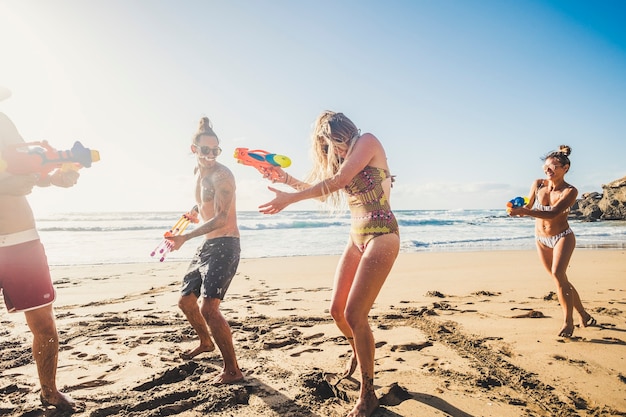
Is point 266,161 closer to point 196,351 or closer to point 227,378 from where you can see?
point 227,378

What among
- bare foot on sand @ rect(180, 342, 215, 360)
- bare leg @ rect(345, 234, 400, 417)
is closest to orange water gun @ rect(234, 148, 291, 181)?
bare leg @ rect(345, 234, 400, 417)

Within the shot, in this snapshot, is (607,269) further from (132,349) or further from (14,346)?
(14,346)

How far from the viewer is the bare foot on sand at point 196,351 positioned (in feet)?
13.7

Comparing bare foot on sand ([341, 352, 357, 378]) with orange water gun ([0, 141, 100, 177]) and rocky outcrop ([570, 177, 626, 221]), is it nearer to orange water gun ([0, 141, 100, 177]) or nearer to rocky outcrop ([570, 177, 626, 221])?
orange water gun ([0, 141, 100, 177])

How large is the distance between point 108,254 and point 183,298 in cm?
1276

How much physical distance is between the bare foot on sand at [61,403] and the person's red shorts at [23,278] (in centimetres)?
75

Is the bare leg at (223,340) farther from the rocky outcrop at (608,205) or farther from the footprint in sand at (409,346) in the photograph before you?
the rocky outcrop at (608,205)

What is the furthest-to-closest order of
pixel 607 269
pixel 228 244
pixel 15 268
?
pixel 607 269
pixel 228 244
pixel 15 268

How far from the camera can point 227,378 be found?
3.49 metres

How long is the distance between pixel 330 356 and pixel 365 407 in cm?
139

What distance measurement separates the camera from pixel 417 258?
13.0 m

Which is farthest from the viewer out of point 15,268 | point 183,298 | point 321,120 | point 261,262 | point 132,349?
point 261,262

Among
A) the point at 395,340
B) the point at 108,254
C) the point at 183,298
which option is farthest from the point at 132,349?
the point at 108,254

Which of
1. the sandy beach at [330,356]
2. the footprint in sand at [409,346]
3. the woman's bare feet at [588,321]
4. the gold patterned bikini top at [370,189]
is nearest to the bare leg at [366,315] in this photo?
the sandy beach at [330,356]
